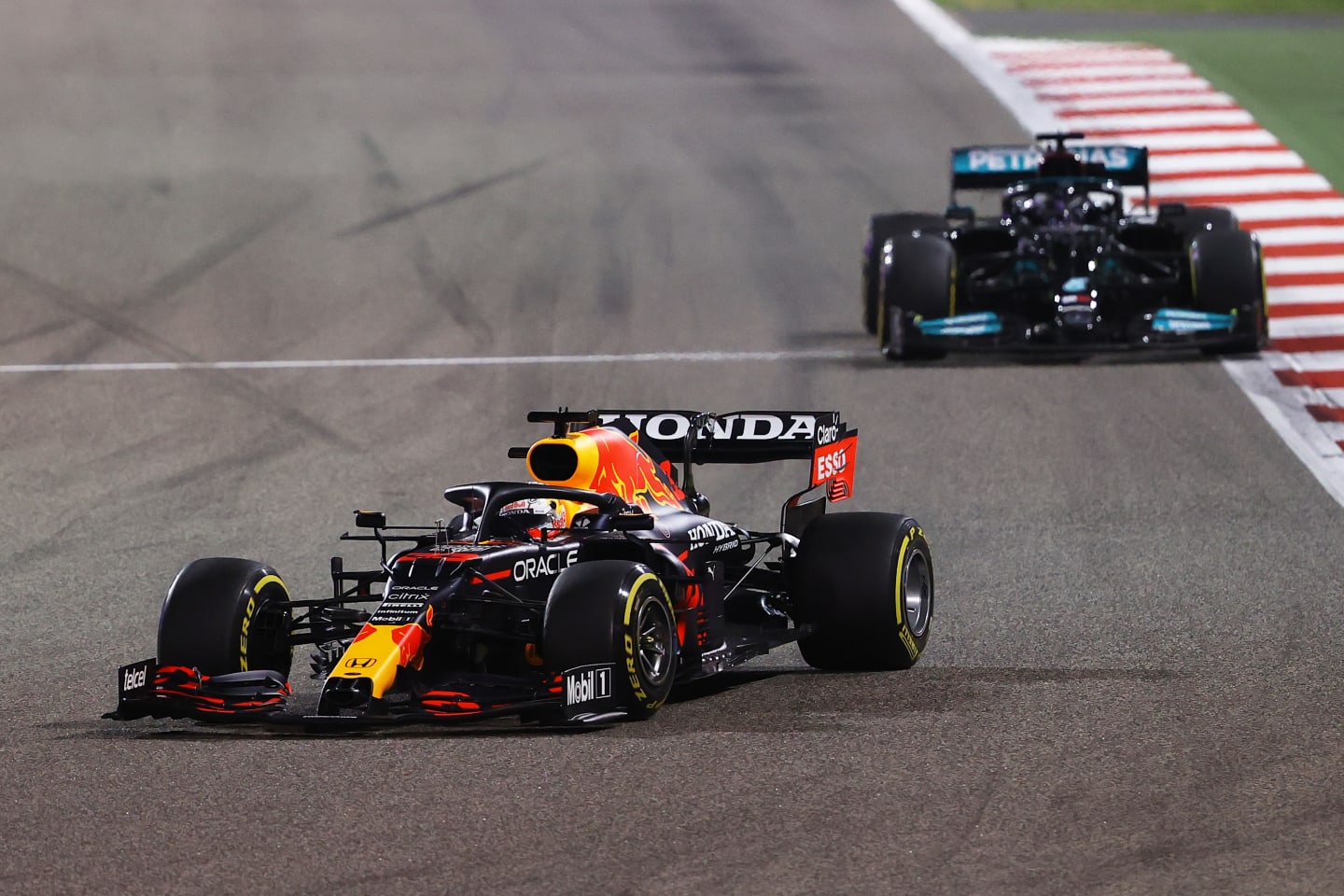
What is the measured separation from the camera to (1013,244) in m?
19.1

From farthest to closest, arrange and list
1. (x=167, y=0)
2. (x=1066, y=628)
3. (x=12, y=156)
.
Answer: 1. (x=167, y=0)
2. (x=12, y=156)
3. (x=1066, y=628)

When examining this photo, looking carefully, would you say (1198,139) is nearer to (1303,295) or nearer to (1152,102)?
(1152,102)

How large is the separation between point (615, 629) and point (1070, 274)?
1110 cm

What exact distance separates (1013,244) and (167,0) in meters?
19.2

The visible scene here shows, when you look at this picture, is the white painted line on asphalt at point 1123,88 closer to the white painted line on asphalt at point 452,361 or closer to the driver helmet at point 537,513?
the white painted line on asphalt at point 452,361

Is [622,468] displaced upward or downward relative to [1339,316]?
downward

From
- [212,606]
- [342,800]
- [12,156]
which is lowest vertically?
[342,800]

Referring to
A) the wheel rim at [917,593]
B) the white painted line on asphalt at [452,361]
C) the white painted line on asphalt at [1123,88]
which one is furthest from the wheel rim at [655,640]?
the white painted line on asphalt at [1123,88]

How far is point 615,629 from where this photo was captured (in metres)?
8.37

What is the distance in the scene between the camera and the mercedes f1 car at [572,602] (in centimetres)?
844

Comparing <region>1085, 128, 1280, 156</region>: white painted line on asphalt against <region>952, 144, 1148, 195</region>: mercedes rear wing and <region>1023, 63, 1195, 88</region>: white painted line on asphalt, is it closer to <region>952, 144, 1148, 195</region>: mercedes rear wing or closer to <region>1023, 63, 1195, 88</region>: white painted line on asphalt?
<region>1023, 63, 1195, 88</region>: white painted line on asphalt

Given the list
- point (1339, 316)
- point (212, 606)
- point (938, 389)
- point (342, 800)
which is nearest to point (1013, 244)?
point (938, 389)

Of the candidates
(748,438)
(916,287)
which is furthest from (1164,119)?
(748,438)

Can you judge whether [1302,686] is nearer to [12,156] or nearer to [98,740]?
[98,740]
